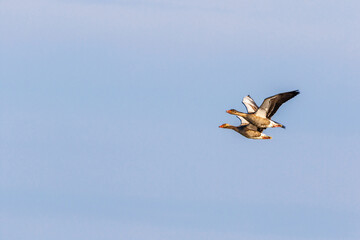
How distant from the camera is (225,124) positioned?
16150cm

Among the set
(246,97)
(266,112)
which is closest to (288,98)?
(266,112)

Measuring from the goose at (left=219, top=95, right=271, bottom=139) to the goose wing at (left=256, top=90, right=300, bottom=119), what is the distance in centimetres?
404

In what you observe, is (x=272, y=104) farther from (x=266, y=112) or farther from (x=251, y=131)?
(x=251, y=131)

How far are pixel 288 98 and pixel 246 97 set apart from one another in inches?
551

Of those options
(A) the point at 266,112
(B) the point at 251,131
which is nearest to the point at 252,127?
(B) the point at 251,131

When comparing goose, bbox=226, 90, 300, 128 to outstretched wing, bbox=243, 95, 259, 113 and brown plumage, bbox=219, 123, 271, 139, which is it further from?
outstretched wing, bbox=243, 95, 259, 113

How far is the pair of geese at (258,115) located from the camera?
148875 millimetres

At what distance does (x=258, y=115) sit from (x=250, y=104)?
8084 millimetres

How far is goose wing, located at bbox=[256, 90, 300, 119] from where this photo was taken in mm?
147688

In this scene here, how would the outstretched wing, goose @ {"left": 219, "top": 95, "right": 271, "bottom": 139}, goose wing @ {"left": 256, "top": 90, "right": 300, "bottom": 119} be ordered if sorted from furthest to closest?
the outstretched wing, goose @ {"left": 219, "top": 95, "right": 271, "bottom": 139}, goose wing @ {"left": 256, "top": 90, "right": 300, "bottom": 119}

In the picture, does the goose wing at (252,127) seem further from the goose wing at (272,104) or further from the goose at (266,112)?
the goose wing at (272,104)

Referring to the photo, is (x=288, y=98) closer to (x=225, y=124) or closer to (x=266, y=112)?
(x=266, y=112)

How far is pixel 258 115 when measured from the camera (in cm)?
15188

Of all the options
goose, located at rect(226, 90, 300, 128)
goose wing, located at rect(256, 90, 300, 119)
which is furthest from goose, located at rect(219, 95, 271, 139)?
goose wing, located at rect(256, 90, 300, 119)
